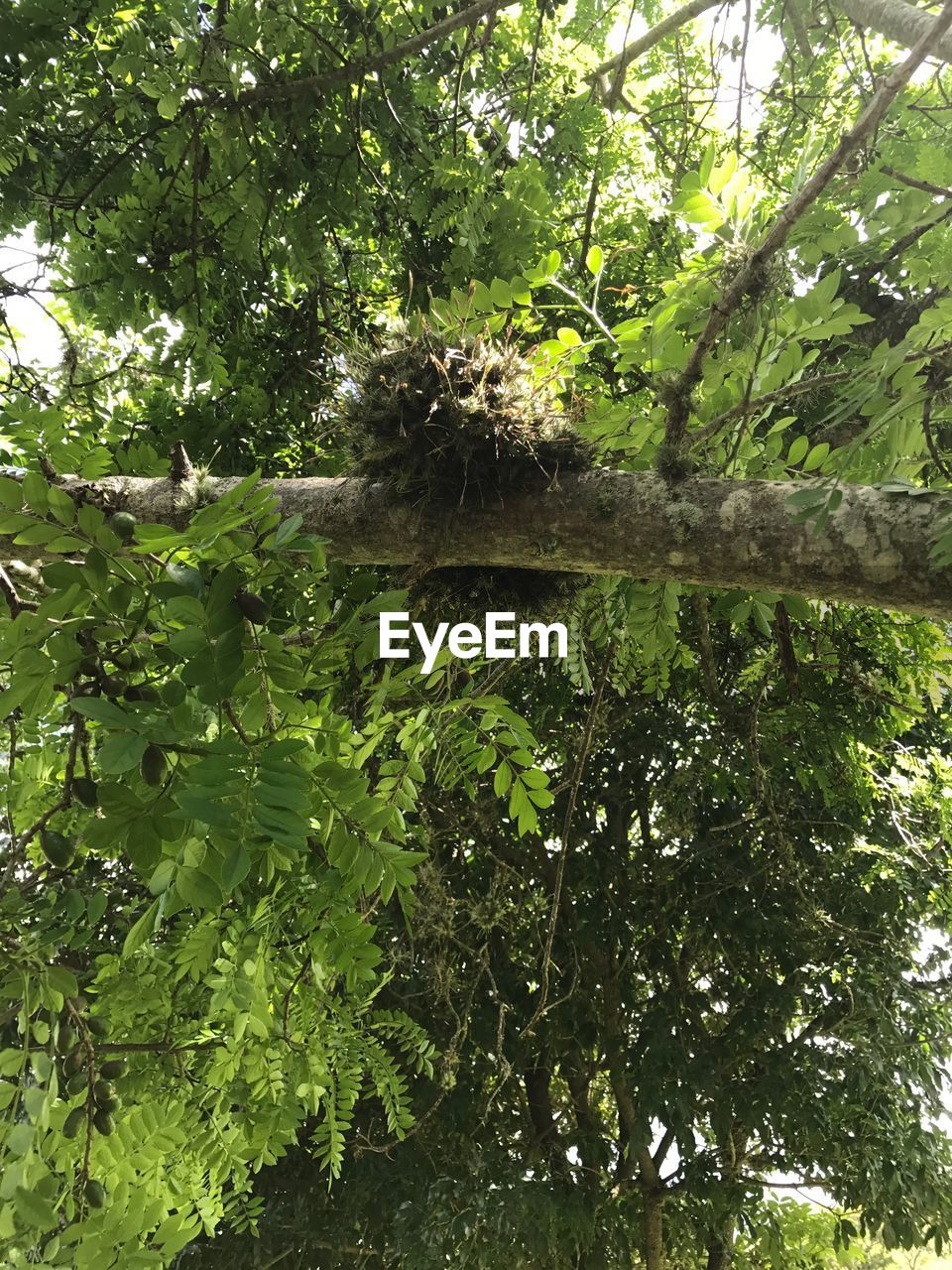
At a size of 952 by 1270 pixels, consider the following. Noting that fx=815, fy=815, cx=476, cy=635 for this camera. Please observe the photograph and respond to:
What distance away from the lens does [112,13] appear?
6.85 ft

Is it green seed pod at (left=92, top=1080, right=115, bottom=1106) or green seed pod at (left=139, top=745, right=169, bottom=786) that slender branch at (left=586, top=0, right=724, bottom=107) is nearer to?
green seed pod at (left=139, top=745, right=169, bottom=786)

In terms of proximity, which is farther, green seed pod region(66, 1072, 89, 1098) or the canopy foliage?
green seed pod region(66, 1072, 89, 1098)

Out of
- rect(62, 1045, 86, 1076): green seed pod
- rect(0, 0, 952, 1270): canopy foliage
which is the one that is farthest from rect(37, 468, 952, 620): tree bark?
rect(62, 1045, 86, 1076): green seed pod

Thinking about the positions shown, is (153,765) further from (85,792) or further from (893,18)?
(893,18)

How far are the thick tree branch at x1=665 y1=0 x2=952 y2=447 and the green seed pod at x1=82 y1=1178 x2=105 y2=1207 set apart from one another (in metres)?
1.32

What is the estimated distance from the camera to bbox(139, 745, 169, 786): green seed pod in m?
0.82

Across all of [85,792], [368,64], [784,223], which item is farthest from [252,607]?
[368,64]

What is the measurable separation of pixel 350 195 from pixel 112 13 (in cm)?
73

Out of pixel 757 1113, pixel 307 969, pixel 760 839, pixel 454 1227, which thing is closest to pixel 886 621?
pixel 760 839

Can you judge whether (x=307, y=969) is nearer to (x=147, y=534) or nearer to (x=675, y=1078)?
(x=147, y=534)

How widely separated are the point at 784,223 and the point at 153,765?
1.06 metres

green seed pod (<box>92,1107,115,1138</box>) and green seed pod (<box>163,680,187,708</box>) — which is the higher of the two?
green seed pod (<box>163,680,187,708</box>)

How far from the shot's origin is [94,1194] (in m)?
1.05

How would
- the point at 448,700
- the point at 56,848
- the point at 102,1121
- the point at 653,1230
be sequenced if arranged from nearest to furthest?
the point at 56,848 < the point at 102,1121 < the point at 448,700 < the point at 653,1230
